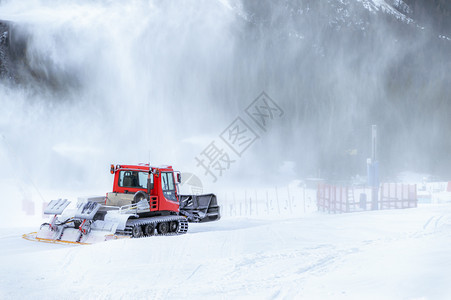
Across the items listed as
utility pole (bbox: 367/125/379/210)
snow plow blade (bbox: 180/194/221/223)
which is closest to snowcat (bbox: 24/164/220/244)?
snow plow blade (bbox: 180/194/221/223)

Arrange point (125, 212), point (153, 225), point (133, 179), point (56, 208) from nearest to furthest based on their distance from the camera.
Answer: point (125, 212)
point (56, 208)
point (153, 225)
point (133, 179)

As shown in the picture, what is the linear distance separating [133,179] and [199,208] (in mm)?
2840

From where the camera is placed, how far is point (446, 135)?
312ft

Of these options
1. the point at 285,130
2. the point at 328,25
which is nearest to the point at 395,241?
the point at 285,130

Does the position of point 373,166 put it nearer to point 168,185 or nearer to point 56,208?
point 168,185

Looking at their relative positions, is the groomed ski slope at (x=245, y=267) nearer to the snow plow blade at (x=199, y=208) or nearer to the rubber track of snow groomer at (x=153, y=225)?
the rubber track of snow groomer at (x=153, y=225)

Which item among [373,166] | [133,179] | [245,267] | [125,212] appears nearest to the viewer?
[245,267]

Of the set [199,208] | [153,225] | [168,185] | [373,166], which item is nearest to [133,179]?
[168,185]

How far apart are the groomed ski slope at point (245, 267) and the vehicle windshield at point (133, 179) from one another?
9.13 feet

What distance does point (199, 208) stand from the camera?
15617 mm

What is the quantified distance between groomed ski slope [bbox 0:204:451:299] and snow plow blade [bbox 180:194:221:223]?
11.6 feet

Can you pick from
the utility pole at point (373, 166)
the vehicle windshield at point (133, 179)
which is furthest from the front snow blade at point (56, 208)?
the utility pole at point (373, 166)

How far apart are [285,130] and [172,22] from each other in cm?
4100

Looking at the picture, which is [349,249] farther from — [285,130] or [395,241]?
[285,130]
